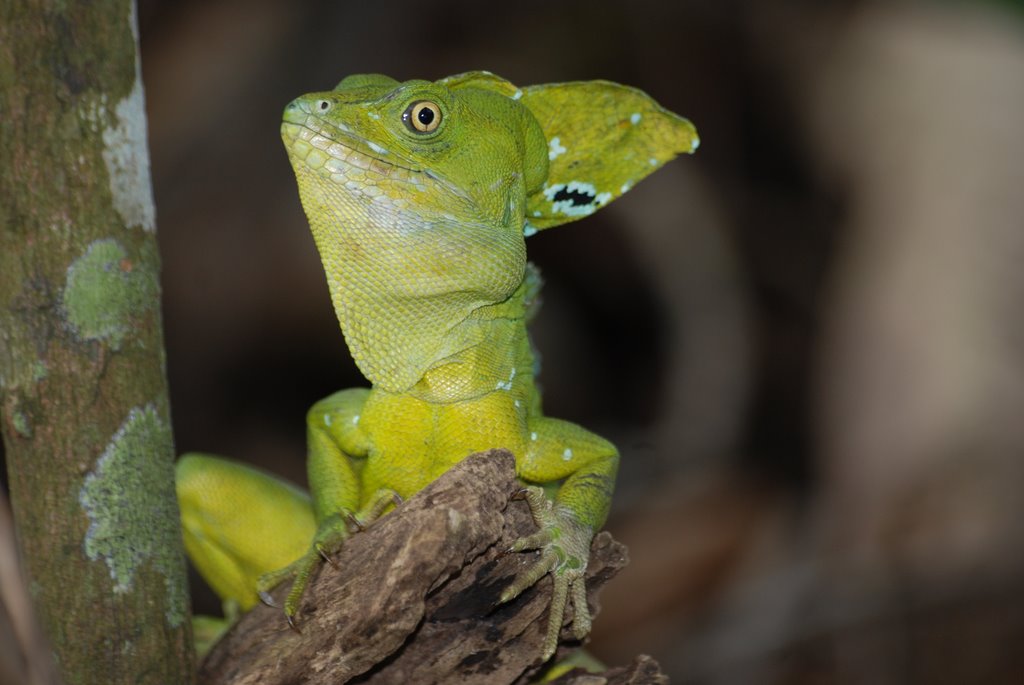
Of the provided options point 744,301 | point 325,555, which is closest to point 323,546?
point 325,555

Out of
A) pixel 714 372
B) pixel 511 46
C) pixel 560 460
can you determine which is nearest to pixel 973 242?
pixel 714 372

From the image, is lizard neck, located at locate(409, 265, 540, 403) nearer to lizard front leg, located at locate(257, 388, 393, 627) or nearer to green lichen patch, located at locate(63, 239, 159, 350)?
lizard front leg, located at locate(257, 388, 393, 627)

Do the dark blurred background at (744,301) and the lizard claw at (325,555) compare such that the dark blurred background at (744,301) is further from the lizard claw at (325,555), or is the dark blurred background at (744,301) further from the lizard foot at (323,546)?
the lizard claw at (325,555)

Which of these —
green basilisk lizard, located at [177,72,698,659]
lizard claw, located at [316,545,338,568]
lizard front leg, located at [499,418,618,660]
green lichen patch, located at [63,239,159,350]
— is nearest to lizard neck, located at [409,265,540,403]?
green basilisk lizard, located at [177,72,698,659]

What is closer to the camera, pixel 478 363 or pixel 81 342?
pixel 81 342

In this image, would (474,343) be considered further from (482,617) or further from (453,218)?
(482,617)

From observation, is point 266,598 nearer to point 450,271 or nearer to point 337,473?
point 337,473
